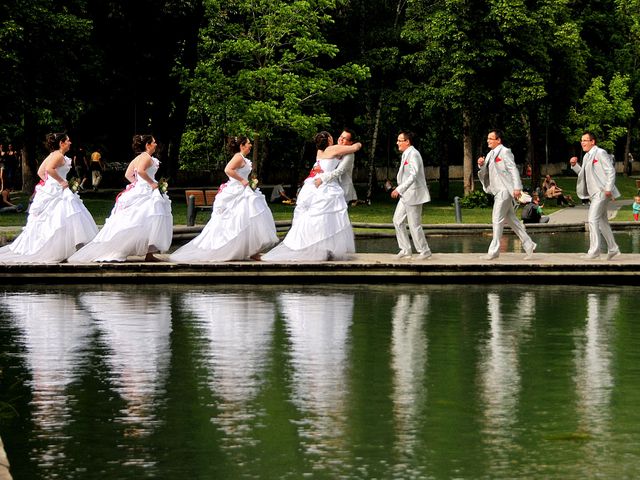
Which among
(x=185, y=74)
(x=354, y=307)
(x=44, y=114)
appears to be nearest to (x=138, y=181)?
(x=354, y=307)

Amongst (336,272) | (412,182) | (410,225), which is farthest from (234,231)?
(412,182)

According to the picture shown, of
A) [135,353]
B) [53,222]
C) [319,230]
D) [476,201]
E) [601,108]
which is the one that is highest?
[601,108]

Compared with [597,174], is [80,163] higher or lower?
higher

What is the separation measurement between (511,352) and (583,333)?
1787mm

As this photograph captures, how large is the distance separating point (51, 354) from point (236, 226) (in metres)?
10.0

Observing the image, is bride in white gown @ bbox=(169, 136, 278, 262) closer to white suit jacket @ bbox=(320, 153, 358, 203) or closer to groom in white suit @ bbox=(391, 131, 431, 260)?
white suit jacket @ bbox=(320, 153, 358, 203)

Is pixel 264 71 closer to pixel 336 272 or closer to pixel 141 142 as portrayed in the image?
pixel 141 142

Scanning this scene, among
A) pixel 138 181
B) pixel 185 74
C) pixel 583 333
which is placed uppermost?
pixel 185 74

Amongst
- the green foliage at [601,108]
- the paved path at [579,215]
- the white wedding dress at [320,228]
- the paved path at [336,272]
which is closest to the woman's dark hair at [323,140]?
the white wedding dress at [320,228]

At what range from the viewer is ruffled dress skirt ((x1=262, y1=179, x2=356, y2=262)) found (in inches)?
934

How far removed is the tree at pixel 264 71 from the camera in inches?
2216

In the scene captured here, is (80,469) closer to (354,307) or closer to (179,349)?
(179,349)

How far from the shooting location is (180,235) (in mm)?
35438

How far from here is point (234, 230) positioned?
78.4 ft
